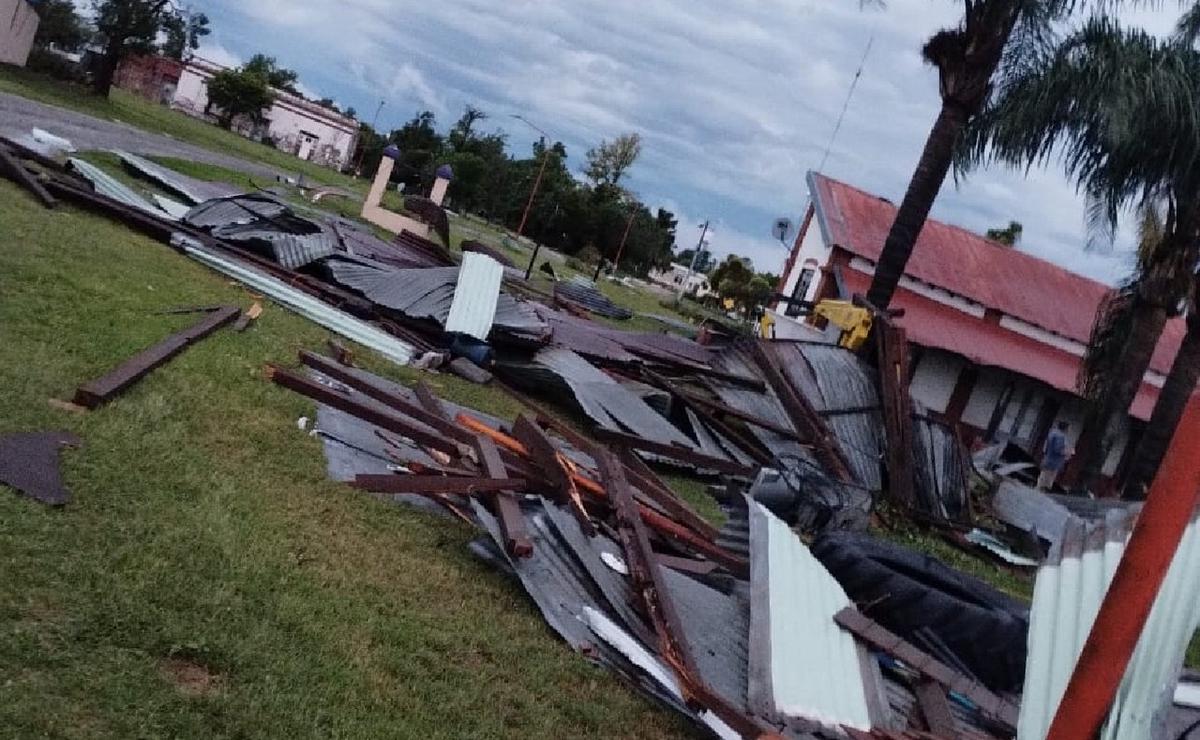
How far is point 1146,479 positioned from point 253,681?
15786 mm

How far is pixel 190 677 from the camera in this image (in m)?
3.85

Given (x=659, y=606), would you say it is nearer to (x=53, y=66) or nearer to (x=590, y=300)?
(x=590, y=300)

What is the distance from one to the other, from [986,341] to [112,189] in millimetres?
23051

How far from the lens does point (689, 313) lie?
37.5 metres

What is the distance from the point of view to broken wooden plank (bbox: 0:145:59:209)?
36.1 ft

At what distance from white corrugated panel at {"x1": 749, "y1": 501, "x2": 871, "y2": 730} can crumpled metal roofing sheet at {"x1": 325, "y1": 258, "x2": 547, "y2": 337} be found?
5880 mm

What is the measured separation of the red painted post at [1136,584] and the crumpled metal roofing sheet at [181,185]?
1416cm

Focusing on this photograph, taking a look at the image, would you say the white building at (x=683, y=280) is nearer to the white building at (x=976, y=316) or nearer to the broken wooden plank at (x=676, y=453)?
the white building at (x=976, y=316)

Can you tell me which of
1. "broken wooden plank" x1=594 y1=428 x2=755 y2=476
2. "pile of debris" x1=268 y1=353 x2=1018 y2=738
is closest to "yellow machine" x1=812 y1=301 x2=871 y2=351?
"broken wooden plank" x1=594 y1=428 x2=755 y2=476

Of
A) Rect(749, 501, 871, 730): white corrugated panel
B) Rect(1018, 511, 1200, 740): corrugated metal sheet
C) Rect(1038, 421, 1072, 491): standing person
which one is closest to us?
Rect(1018, 511, 1200, 740): corrugated metal sheet

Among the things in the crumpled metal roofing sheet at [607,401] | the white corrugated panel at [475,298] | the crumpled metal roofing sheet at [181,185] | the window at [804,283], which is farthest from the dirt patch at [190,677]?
the window at [804,283]

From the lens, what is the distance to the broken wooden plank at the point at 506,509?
577 centimetres

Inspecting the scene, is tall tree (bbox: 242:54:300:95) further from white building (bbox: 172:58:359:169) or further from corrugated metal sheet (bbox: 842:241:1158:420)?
corrugated metal sheet (bbox: 842:241:1158:420)

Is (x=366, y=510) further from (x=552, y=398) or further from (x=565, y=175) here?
(x=565, y=175)
